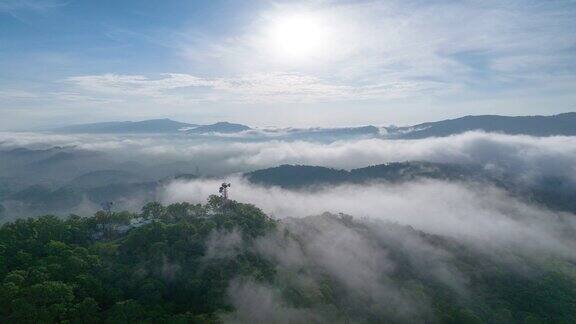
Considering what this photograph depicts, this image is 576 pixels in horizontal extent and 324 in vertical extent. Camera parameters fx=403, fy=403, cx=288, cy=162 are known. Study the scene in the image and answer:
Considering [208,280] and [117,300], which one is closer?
[117,300]

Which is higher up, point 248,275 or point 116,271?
point 116,271

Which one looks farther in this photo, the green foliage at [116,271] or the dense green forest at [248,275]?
the dense green forest at [248,275]

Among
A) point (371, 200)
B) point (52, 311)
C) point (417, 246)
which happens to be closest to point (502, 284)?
point (417, 246)

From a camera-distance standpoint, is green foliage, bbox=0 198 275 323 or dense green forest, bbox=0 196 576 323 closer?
green foliage, bbox=0 198 275 323

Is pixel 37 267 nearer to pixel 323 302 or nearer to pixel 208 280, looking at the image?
pixel 208 280

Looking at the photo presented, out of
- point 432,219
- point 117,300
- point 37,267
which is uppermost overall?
point 37,267

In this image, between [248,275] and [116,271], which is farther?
[248,275]

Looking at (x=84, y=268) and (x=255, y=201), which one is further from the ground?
A: (x=84, y=268)

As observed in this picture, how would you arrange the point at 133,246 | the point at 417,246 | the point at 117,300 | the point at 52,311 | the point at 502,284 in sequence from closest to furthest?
the point at 52,311 < the point at 117,300 < the point at 133,246 < the point at 502,284 < the point at 417,246
